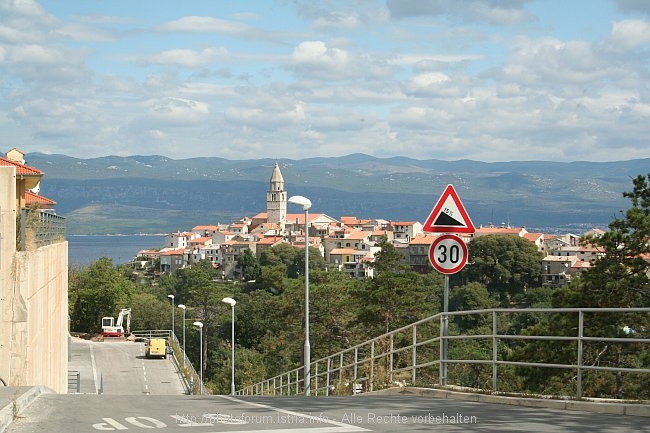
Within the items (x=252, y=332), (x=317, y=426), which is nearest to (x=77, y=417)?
(x=317, y=426)

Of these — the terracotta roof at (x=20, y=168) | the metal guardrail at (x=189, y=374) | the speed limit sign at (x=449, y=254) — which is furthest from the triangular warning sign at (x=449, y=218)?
the metal guardrail at (x=189, y=374)

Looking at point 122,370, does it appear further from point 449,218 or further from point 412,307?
point 449,218

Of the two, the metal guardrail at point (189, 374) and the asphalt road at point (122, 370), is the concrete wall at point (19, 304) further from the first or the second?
the metal guardrail at point (189, 374)

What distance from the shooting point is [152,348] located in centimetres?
6900

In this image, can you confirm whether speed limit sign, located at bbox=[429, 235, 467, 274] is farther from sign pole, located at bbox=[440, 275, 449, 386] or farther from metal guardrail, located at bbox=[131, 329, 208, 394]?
metal guardrail, located at bbox=[131, 329, 208, 394]

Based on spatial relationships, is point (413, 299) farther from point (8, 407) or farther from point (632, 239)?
point (8, 407)

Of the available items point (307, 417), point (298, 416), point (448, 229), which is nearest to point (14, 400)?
point (298, 416)

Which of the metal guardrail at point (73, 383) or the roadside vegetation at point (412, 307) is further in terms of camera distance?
the metal guardrail at point (73, 383)

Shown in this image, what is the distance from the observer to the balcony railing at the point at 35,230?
17.3 m

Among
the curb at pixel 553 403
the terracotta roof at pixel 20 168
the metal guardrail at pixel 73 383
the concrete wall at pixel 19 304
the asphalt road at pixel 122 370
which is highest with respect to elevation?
the terracotta roof at pixel 20 168

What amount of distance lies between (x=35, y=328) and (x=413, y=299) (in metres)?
49.0

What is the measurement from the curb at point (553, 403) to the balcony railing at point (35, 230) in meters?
7.35

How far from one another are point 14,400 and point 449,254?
617cm

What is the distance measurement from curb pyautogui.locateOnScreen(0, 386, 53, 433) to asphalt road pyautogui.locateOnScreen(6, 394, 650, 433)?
0.31ft
